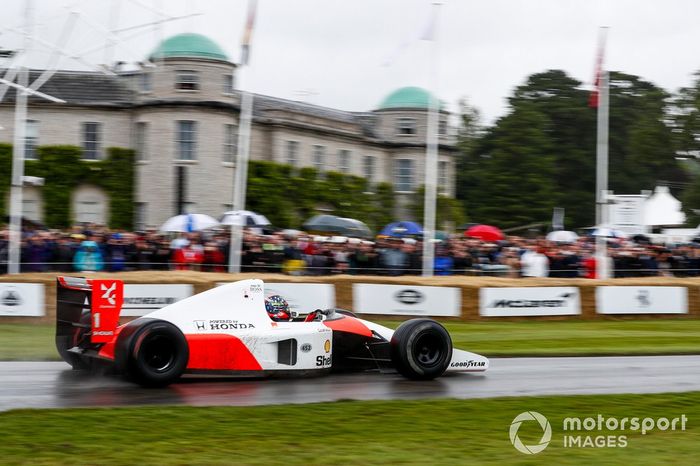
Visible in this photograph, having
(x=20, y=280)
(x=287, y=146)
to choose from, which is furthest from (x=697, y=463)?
(x=287, y=146)

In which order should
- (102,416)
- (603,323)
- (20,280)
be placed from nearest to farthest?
(102,416) < (20,280) < (603,323)

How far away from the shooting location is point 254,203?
42406mm

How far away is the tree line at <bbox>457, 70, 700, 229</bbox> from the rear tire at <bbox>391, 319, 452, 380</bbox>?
54212 mm

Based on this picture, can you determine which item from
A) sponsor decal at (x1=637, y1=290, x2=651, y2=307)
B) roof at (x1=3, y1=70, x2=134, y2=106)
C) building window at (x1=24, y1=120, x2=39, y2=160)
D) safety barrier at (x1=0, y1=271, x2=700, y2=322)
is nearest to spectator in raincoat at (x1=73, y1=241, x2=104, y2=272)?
safety barrier at (x1=0, y1=271, x2=700, y2=322)

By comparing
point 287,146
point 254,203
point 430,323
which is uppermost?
point 287,146

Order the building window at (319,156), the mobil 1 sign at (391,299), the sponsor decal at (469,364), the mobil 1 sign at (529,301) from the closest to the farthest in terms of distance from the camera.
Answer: the sponsor decal at (469,364) → the mobil 1 sign at (391,299) → the mobil 1 sign at (529,301) → the building window at (319,156)

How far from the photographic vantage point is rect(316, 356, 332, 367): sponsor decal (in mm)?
11336

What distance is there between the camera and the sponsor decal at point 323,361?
11.3 metres

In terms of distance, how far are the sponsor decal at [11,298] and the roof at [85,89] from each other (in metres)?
26.4

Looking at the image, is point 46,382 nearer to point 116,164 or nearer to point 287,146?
point 116,164

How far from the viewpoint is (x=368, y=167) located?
5141 cm

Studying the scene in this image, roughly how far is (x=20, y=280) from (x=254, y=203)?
24.9 meters

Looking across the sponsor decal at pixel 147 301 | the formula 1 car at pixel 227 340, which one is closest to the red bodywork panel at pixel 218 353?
the formula 1 car at pixel 227 340

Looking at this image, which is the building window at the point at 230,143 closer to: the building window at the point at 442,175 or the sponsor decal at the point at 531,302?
the building window at the point at 442,175
